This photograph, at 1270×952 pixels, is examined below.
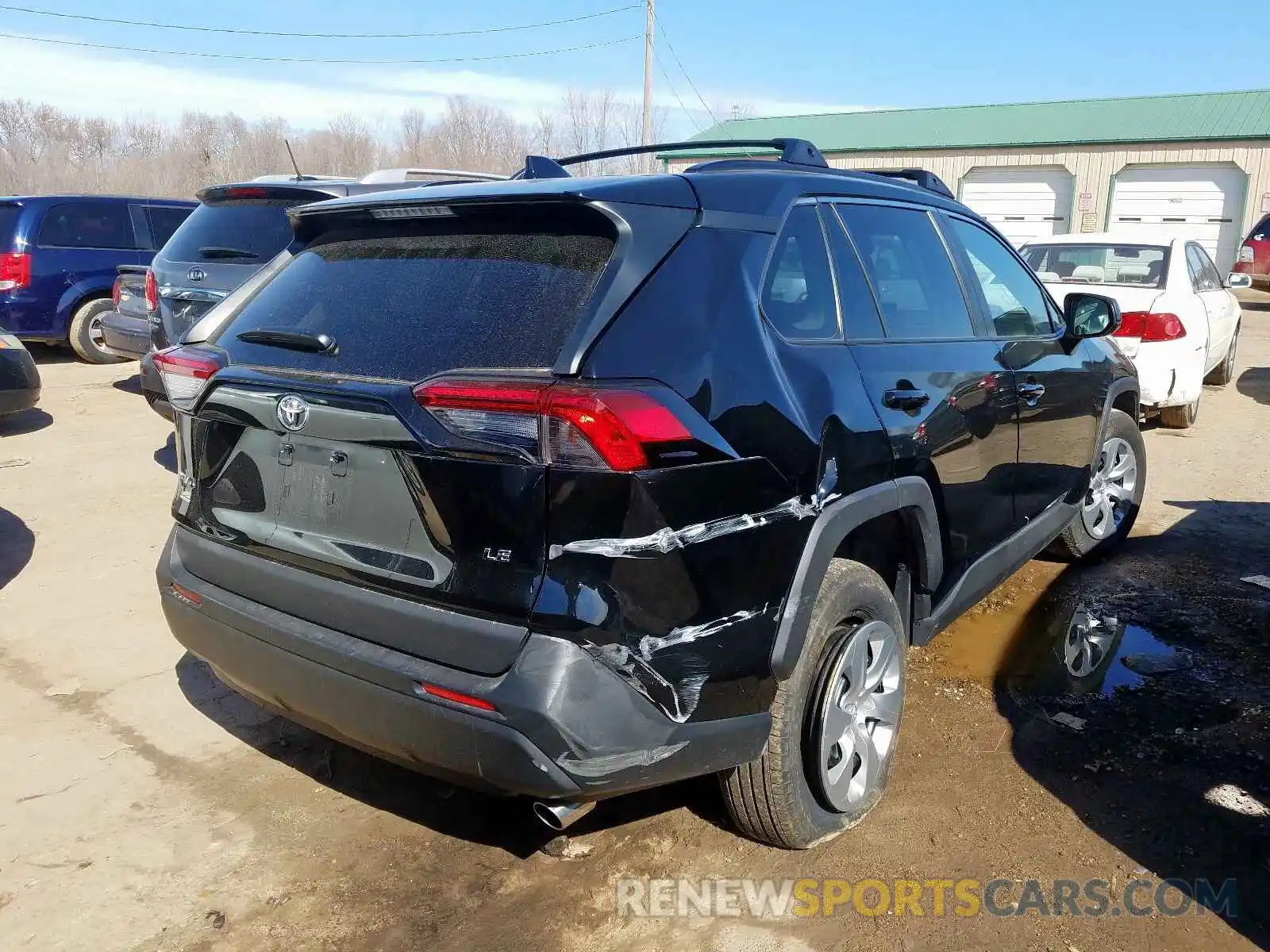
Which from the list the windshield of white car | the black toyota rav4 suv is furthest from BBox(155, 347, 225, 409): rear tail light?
the windshield of white car

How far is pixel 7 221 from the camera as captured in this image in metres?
11.1

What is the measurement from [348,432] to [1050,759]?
100 inches

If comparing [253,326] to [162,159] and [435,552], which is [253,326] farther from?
[162,159]

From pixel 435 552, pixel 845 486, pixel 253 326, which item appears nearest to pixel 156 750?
pixel 253 326

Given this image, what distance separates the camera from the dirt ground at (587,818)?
254cm

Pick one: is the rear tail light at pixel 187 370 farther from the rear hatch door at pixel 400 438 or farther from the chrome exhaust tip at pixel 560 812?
the chrome exhaust tip at pixel 560 812

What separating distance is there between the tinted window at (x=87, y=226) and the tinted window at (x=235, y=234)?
594cm

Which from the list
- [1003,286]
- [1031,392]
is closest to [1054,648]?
[1031,392]

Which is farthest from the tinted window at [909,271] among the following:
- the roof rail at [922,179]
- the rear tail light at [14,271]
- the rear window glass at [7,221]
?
the rear window glass at [7,221]

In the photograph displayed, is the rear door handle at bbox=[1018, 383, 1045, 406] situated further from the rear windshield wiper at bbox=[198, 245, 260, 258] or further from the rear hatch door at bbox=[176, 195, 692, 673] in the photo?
the rear windshield wiper at bbox=[198, 245, 260, 258]

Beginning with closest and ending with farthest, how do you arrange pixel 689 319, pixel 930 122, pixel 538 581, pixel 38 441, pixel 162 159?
pixel 538 581
pixel 689 319
pixel 38 441
pixel 930 122
pixel 162 159

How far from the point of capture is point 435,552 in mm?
2229

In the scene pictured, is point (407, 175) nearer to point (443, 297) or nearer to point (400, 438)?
point (443, 297)

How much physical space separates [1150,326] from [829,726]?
235 inches
